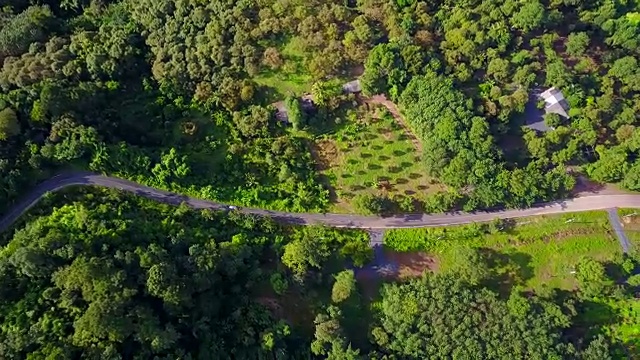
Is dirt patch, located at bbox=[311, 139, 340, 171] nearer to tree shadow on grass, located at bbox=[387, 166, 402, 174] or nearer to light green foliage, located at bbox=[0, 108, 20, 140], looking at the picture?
tree shadow on grass, located at bbox=[387, 166, 402, 174]

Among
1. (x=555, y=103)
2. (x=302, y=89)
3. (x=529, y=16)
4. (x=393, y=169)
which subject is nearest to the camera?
(x=393, y=169)

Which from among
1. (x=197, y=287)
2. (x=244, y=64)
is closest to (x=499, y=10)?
(x=244, y=64)

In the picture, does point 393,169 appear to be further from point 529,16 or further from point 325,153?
point 529,16

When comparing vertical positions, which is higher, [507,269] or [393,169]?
[393,169]

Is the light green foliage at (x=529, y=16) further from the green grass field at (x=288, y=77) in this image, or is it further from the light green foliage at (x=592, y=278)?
the light green foliage at (x=592, y=278)

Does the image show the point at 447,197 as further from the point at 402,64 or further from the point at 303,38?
the point at 303,38

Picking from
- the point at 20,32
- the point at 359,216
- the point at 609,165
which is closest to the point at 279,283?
the point at 359,216
